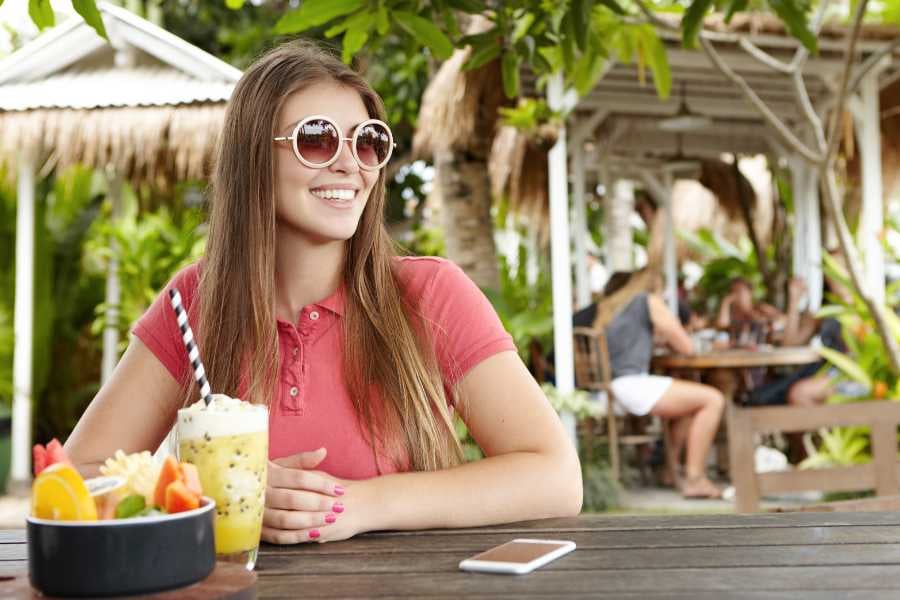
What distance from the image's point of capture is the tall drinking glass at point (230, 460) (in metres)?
1.20

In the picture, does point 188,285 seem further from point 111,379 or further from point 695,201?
point 695,201

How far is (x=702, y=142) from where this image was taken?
11047 millimetres

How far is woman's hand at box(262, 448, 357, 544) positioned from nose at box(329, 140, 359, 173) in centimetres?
57

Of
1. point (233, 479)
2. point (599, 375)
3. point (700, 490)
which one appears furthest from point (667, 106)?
point (233, 479)

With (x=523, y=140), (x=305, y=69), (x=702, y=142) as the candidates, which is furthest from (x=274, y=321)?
(x=702, y=142)

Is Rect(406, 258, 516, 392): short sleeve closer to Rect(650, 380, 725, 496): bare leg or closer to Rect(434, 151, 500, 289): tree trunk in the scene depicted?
Rect(650, 380, 725, 496): bare leg

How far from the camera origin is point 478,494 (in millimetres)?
1616

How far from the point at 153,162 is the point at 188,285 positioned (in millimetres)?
5719

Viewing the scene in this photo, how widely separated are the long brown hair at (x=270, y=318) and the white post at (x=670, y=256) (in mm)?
8834

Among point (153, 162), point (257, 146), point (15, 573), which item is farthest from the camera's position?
point (153, 162)

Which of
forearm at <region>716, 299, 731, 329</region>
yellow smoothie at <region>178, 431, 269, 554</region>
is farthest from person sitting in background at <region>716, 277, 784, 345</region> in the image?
yellow smoothie at <region>178, 431, 269, 554</region>

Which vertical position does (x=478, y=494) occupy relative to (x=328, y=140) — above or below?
below

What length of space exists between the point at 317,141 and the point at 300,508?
0.65m

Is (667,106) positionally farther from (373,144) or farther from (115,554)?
(115,554)
